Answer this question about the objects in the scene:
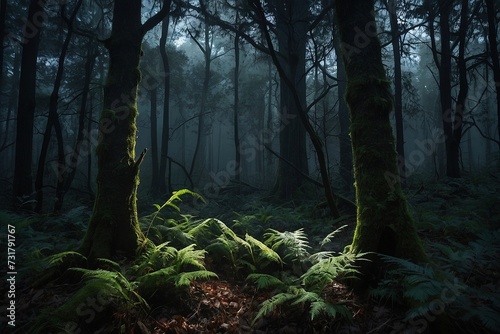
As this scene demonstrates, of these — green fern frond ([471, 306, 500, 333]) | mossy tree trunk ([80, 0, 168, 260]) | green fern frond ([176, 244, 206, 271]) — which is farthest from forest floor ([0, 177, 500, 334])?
mossy tree trunk ([80, 0, 168, 260])

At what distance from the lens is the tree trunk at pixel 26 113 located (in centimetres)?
865

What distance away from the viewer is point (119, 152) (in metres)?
4.46

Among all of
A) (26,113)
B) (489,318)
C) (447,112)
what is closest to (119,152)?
(489,318)

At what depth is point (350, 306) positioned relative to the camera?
2.96 meters

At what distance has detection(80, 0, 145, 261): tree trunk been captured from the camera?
4207mm

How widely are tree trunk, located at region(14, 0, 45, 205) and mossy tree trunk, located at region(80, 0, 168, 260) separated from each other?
603 centimetres

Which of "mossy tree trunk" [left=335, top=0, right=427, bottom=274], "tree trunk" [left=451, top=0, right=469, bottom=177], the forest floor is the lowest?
the forest floor

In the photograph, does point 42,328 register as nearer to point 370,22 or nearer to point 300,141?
point 370,22

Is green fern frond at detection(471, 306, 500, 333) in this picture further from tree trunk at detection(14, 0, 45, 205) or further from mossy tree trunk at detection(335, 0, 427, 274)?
tree trunk at detection(14, 0, 45, 205)

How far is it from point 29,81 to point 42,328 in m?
9.83

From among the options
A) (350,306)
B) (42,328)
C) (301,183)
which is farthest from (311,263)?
(301,183)

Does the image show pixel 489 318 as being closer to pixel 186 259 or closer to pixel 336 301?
pixel 336 301

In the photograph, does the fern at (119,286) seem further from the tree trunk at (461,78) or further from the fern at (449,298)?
the tree trunk at (461,78)

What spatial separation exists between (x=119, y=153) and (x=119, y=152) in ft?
0.05
